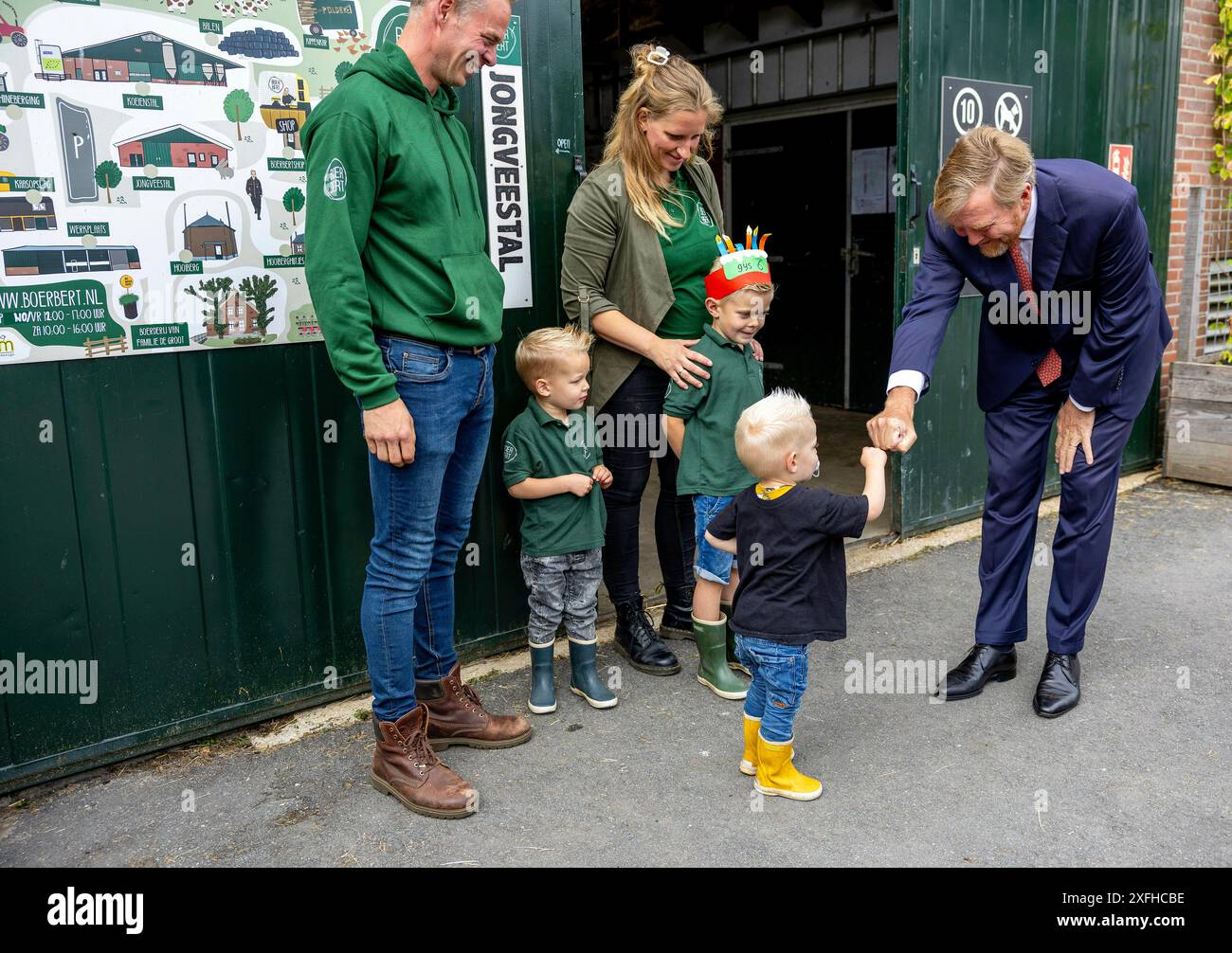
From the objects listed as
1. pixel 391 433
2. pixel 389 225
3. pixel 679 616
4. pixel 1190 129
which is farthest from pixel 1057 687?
pixel 1190 129

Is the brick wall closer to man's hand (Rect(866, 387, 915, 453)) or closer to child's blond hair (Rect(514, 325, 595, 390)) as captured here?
man's hand (Rect(866, 387, 915, 453))

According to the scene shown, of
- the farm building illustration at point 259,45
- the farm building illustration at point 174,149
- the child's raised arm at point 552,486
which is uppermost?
the farm building illustration at point 259,45

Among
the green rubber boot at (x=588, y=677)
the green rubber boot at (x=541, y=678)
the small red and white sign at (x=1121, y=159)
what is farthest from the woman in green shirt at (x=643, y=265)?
the small red and white sign at (x=1121, y=159)

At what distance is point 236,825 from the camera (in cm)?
287

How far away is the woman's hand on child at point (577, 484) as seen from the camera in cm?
340

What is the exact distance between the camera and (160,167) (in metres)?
2.99

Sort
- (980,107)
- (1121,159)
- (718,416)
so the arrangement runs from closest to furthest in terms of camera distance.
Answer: (718,416) → (980,107) → (1121,159)

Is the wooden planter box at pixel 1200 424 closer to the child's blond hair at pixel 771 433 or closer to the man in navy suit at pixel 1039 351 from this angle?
the man in navy suit at pixel 1039 351

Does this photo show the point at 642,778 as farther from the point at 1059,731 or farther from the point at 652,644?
the point at 1059,731

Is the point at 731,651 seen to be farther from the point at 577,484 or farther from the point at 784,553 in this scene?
the point at 784,553

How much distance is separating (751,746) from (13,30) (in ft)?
8.80

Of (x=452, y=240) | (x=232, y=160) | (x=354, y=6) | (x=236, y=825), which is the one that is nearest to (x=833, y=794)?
(x=236, y=825)

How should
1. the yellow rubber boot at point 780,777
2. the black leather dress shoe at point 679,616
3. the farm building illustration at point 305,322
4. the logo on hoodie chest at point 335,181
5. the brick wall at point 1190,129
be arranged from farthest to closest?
the brick wall at point 1190,129 < the black leather dress shoe at point 679,616 < the farm building illustration at point 305,322 < the yellow rubber boot at point 780,777 < the logo on hoodie chest at point 335,181

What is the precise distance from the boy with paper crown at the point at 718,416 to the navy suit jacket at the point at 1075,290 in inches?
19.0
